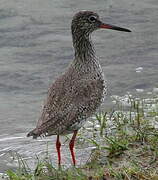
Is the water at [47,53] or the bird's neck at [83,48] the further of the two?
the water at [47,53]

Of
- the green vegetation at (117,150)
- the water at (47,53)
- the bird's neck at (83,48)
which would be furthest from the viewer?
the water at (47,53)

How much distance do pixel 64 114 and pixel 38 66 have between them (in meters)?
3.63

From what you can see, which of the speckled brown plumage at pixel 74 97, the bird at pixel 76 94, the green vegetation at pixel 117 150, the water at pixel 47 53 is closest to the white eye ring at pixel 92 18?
the bird at pixel 76 94

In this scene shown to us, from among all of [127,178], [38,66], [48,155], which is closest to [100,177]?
[127,178]

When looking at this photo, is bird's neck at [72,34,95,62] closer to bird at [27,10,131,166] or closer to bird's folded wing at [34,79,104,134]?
bird at [27,10,131,166]

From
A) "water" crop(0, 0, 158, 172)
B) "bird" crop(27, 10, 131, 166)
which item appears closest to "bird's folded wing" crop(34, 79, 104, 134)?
"bird" crop(27, 10, 131, 166)

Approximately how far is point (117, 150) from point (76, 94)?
2.25 ft

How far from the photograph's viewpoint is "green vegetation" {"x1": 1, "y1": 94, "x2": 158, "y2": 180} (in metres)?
6.49

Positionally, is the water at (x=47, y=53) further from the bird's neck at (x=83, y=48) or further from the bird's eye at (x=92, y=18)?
the bird's eye at (x=92, y=18)

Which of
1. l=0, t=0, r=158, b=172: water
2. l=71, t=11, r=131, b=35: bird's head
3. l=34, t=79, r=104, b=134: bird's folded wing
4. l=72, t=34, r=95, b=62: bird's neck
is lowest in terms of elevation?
l=0, t=0, r=158, b=172: water

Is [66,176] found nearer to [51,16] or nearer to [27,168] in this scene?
[27,168]

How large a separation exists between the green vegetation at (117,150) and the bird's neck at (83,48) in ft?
2.27

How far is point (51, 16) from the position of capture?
12586 mm

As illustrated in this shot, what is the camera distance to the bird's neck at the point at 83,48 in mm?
7980
